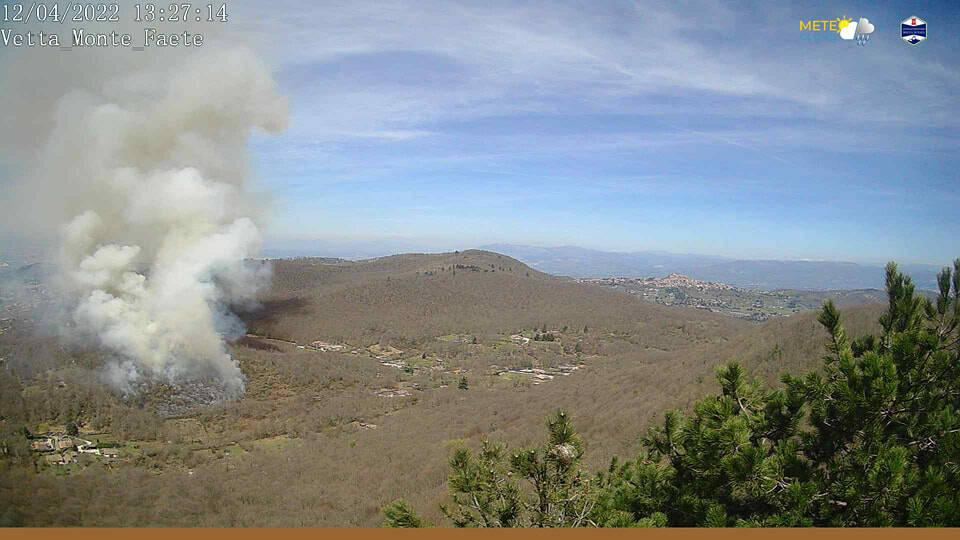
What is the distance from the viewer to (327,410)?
92.3ft

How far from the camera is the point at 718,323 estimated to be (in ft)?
249

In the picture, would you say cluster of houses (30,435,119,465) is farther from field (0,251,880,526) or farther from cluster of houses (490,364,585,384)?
cluster of houses (490,364,585,384)

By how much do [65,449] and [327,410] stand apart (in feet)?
55.9

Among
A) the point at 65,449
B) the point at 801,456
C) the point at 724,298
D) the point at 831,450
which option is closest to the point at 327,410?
the point at 65,449

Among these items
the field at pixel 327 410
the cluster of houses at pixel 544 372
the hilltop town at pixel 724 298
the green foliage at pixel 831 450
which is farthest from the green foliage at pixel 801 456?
the hilltop town at pixel 724 298

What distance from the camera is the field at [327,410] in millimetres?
10048

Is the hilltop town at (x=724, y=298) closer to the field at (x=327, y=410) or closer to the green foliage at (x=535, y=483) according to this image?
the field at (x=327, y=410)

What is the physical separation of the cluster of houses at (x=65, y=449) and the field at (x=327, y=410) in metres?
0.41

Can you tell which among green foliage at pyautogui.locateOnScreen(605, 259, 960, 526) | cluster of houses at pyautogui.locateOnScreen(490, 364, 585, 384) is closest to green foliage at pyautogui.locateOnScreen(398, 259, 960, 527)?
green foliage at pyautogui.locateOnScreen(605, 259, 960, 526)

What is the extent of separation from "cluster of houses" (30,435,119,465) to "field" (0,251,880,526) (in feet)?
1.34

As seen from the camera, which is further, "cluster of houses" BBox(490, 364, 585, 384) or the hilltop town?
the hilltop town

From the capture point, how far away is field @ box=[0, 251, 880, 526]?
10048 millimetres

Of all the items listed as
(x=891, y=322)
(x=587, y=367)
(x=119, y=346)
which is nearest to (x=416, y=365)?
(x=587, y=367)

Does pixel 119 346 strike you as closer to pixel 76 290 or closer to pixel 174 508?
pixel 76 290
